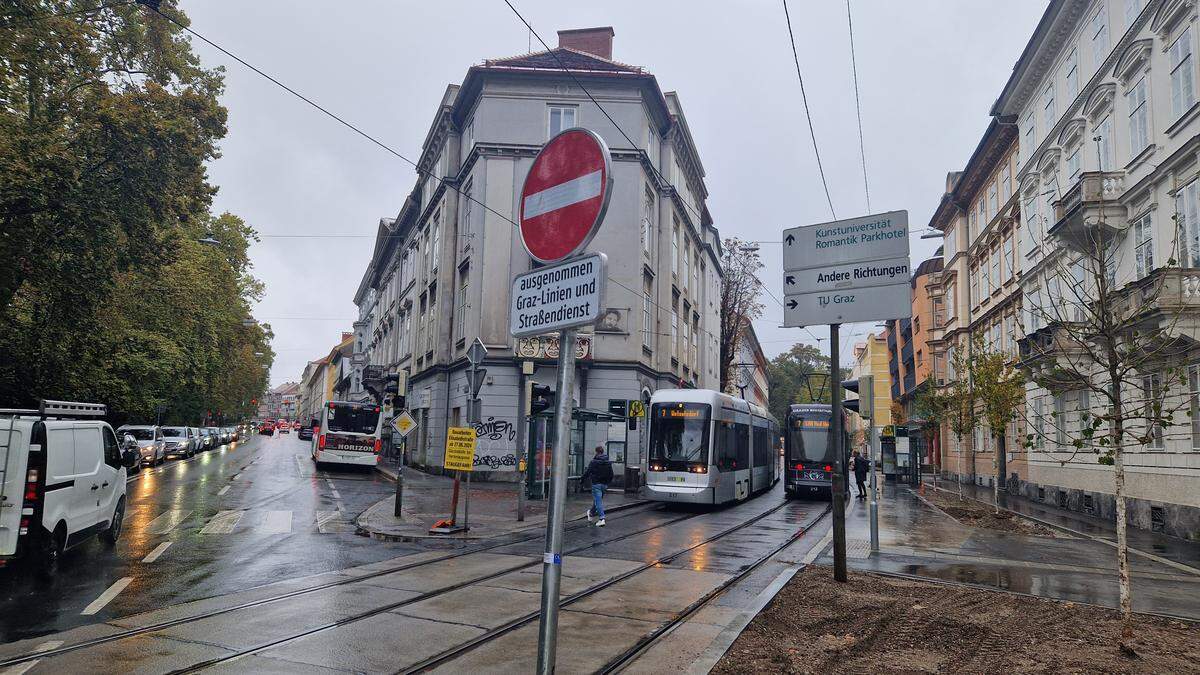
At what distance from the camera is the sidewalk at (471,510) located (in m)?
14.0

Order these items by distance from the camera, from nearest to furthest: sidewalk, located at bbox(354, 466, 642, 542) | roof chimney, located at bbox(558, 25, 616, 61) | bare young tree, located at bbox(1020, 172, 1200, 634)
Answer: bare young tree, located at bbox(1020, 172, 1200, 634)
sidewalk, located at bbox(354, 466, 642, 542)
roof chimney, located at bbox(558, 25, 616, 61)

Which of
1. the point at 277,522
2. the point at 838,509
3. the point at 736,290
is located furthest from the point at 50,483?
the point at 736,290

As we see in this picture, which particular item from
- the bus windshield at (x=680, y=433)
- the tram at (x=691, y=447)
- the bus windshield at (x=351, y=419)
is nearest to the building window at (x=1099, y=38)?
the tram at (x=691, y=447)

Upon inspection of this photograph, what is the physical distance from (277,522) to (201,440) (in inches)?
1491

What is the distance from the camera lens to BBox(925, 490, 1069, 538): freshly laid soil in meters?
17.9

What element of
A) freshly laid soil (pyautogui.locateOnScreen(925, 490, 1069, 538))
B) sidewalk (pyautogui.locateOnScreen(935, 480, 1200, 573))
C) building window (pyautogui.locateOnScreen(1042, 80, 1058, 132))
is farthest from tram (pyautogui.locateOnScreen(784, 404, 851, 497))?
building window (pyautogui.locateOnScreen(1042, 80, 1058, 132))

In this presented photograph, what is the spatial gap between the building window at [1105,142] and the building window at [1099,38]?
1.67 m

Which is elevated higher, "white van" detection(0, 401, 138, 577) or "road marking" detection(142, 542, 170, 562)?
"white van" detection(0, 401, 138, 577)

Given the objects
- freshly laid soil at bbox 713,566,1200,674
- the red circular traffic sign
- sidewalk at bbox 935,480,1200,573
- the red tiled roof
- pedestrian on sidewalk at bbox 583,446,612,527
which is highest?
the red tiled roof

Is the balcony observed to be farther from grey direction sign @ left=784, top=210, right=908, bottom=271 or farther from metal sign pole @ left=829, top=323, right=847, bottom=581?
metal sign pole @ left=829, top=323, right=847, bottom=581

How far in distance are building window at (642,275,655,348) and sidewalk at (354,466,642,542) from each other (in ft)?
27.2

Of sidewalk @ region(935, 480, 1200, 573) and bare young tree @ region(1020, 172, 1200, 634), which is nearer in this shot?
bare young tree @ region(1020, 172, 1200, 634)

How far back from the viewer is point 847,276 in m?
9.95

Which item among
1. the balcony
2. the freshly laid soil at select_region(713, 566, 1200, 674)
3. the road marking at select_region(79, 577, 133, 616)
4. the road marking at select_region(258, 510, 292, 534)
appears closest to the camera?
the freshly laid soil at select_region(713, 566, 1200, 674)
